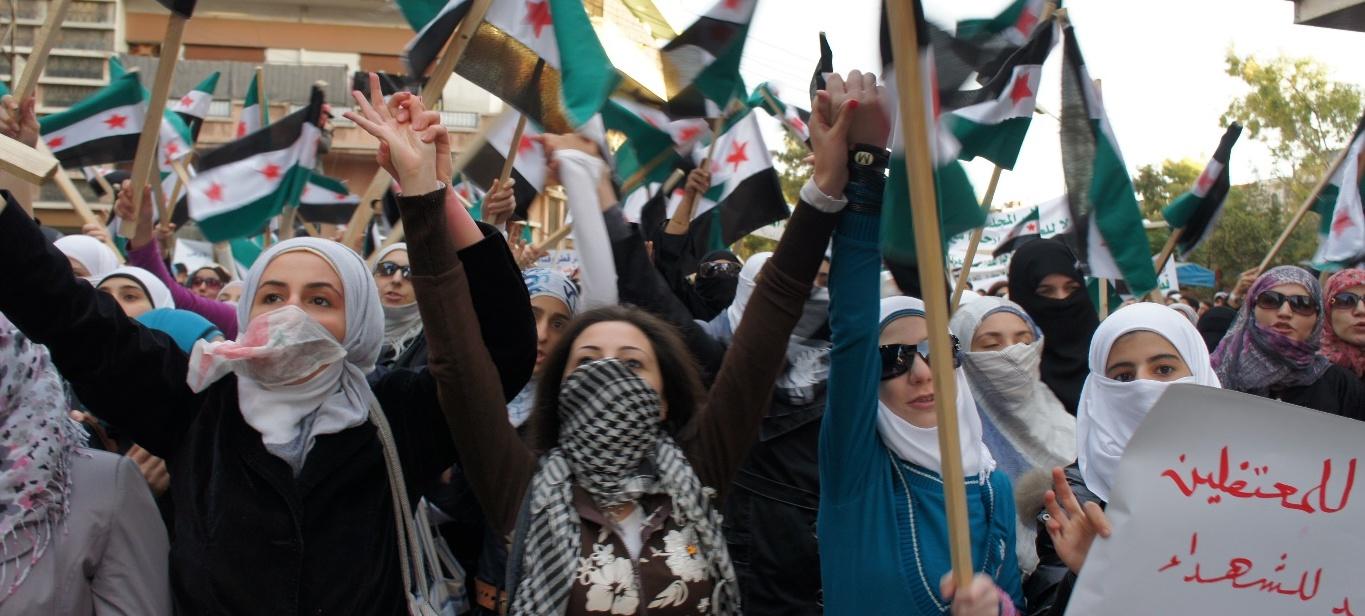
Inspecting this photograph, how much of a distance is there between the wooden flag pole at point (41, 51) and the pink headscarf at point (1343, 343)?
13.9ft

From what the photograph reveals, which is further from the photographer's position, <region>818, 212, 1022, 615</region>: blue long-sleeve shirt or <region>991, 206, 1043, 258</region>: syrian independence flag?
<region>991, 206, 1043, 258</region>: syrian independence flag

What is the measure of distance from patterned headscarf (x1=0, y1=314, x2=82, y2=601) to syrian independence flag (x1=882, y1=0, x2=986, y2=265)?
152 cm

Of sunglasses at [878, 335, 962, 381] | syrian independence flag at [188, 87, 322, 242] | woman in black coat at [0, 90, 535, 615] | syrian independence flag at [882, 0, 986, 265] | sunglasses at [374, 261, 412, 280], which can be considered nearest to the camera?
syrian independence flag at [882, 0, 986, 265]

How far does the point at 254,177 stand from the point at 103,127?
0.81 meters

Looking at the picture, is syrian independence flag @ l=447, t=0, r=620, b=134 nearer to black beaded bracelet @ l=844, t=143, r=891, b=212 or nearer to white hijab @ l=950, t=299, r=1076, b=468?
white hijab @ l=950, t=299, r=1076, b=468

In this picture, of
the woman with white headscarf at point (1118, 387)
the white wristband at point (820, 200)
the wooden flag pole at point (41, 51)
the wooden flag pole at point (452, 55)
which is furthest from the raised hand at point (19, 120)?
the woman with white headscarf at point (1118, 387)

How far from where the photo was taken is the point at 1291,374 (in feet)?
14.1

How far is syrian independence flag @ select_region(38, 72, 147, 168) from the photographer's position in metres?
6.36

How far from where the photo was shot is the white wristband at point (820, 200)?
7.46ft

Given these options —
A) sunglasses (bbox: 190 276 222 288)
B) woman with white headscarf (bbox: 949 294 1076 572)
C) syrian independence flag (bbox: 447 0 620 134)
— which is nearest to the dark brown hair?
woman with white headscarf (bbox: 949 294 1076 572)

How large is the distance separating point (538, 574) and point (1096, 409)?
1454 mm

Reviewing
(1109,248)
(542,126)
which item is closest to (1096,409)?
(1109,248)

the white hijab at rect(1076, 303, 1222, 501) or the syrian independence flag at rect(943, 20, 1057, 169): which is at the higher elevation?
the syrian independence flag at rect(943, 20, 1057, 169)

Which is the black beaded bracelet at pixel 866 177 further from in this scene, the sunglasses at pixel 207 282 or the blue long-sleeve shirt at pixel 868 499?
the sunglasses at pixel 207 282
